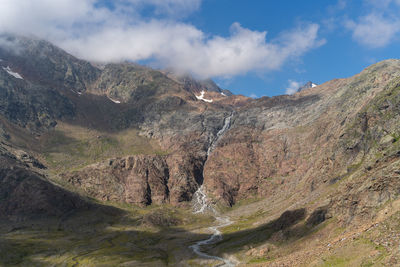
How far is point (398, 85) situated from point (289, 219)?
126 m

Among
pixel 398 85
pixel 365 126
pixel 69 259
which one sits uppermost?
pixel 398 85

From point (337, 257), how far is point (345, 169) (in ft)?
442

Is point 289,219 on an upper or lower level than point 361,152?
lower

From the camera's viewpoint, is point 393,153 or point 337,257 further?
point 393,153

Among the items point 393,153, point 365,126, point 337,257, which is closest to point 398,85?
point 365,126

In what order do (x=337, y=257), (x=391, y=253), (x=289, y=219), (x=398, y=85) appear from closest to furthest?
(x=391, y=253), (x=337, y=257), (x=289, y=219), (x=398, y=85)

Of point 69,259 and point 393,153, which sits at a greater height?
point 393,153

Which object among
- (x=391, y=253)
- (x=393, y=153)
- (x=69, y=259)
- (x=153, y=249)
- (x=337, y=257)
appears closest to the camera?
(x=391, y=253)

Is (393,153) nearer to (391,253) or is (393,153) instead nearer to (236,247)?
(236,247)

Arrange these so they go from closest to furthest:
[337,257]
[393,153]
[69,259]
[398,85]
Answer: [337,257], [393,153], [69,259], [398,85]

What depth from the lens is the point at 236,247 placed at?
5482 inches

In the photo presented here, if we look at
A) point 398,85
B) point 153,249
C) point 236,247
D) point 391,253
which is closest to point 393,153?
point 236,247

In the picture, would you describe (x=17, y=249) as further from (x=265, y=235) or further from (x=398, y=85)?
(x=398, y=85)

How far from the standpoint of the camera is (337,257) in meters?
57.9
